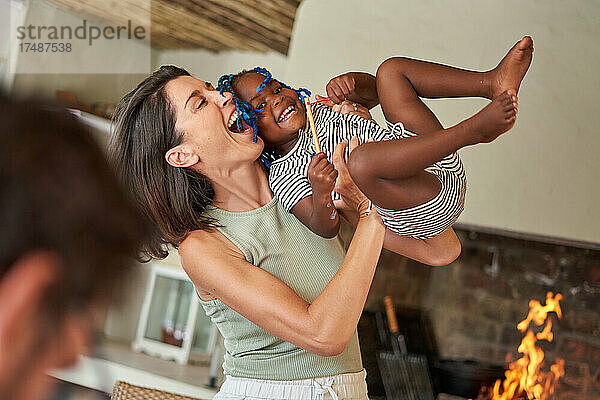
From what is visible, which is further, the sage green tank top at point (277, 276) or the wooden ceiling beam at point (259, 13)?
the wooden ceiling beam at point (259, 13)

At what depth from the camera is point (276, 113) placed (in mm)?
1488

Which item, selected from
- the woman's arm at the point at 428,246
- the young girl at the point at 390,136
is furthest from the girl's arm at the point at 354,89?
the woman's arm at the point at 428,246

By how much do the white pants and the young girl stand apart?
1.01 ft

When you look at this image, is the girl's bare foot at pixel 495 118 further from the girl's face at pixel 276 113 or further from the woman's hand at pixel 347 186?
the girl's face at pixel 276 113

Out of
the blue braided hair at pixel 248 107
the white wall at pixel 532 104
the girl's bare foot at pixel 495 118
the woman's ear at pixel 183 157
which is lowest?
the woman's ear at pixel 183 157

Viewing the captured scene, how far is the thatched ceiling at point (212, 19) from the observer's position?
3.55m

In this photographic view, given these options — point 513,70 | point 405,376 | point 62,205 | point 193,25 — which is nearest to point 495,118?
point 513,70

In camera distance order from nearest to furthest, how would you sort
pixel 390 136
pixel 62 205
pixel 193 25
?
pixel 62 205 → pixel 390 136 → pixel 193 25

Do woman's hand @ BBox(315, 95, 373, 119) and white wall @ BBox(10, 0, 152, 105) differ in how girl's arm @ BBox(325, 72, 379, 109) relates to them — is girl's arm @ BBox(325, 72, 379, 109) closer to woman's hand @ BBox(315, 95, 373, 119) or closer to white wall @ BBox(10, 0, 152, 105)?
woman's hand @ BBox(315, 95, 373, 119)

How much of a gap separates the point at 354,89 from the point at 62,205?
123 centimetres

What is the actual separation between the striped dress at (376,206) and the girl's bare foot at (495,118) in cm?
21

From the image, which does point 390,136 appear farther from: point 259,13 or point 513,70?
point 259,13

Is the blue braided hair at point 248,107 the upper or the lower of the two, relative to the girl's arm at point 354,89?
lower

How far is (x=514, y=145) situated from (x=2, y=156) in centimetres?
274
